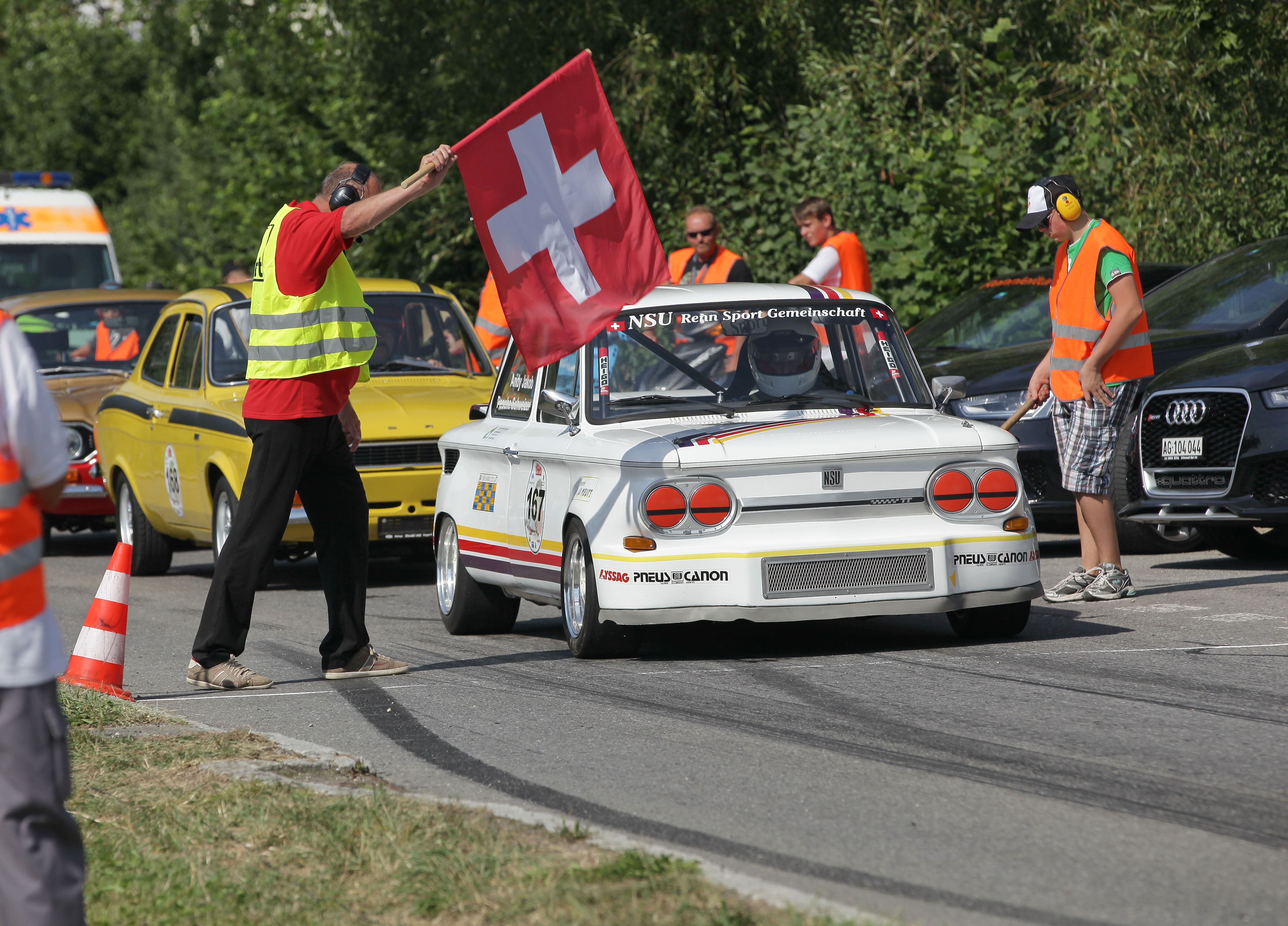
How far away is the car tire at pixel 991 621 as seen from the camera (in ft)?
26.6

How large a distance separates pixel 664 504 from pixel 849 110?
10544mm

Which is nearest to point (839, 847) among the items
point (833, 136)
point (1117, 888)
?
point (1117, 888)

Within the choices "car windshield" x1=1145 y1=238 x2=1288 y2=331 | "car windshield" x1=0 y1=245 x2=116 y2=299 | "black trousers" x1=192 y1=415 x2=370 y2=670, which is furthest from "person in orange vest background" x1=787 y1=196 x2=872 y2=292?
"car windshield" x1=0 y1=245 x2=116 y2=299

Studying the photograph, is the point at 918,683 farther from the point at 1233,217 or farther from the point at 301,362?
the point at 1233,217

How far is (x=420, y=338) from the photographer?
12562mm

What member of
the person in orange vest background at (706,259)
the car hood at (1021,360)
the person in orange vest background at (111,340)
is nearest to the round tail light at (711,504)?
the car hood at (1021,360)

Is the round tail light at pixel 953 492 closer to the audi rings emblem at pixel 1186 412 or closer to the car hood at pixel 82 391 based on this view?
the audi rings emblem at pixel 1186 412

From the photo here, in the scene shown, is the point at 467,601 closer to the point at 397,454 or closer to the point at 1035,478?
the point at 397,454

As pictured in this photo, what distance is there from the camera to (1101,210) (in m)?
16.6

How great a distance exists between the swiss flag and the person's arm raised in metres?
0.85

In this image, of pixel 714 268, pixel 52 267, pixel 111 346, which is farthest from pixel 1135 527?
pixel 52 267

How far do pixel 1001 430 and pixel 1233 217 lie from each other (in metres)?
8.26

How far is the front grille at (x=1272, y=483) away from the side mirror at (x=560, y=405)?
379 cm

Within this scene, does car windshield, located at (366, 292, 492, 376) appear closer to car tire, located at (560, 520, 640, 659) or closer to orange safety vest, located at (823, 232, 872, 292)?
orange safety vest, located at (823, 232, 872, 292)
